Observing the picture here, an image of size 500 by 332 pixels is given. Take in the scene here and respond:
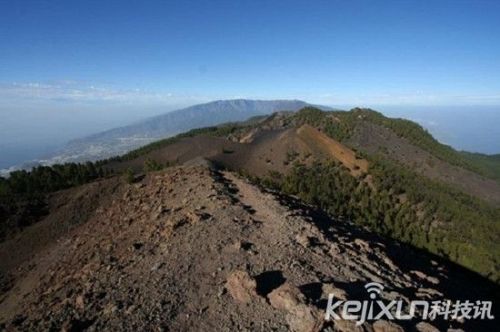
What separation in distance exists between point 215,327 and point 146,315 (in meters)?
3.12

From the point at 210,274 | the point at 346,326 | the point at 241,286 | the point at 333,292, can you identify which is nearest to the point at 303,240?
the point at 333,292

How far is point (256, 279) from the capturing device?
1880 cm

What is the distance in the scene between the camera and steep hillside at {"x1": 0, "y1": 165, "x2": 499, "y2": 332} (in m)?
16.5

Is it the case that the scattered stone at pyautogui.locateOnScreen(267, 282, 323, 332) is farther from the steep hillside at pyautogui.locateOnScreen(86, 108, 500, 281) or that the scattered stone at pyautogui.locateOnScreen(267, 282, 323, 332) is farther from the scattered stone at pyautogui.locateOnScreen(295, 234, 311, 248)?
the steep hillside at pyautogui.locateOnScreen(86, 108, 500, 281)

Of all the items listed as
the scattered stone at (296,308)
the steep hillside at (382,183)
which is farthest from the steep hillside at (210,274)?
the steep hillside at (382,183)

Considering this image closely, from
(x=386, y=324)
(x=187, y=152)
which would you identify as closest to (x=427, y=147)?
(x=187, y=152)

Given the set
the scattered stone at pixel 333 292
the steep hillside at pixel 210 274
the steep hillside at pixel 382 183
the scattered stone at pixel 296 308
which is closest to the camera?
the scattered stone at pixel 296 308

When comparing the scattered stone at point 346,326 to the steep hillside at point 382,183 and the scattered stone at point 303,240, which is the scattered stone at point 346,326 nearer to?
the scattered stone at point 303,240

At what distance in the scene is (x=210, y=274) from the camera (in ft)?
65.1

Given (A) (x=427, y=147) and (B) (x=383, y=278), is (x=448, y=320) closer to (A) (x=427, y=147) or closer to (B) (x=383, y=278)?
(B) (x=383, y=278)

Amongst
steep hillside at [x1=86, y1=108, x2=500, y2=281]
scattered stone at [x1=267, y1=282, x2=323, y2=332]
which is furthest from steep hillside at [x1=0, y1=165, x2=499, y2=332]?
steep hillside at [x1=86, y1=108, x2=500, y2=281]

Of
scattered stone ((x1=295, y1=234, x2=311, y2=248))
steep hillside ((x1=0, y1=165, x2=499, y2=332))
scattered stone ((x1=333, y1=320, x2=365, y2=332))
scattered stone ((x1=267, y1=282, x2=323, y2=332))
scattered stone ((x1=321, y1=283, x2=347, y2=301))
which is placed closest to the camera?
scattered stone ((x1=333, y1=320, x2=365, y2=332))

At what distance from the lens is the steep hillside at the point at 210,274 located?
16453 millimetres

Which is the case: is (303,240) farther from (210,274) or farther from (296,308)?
(296,308)
